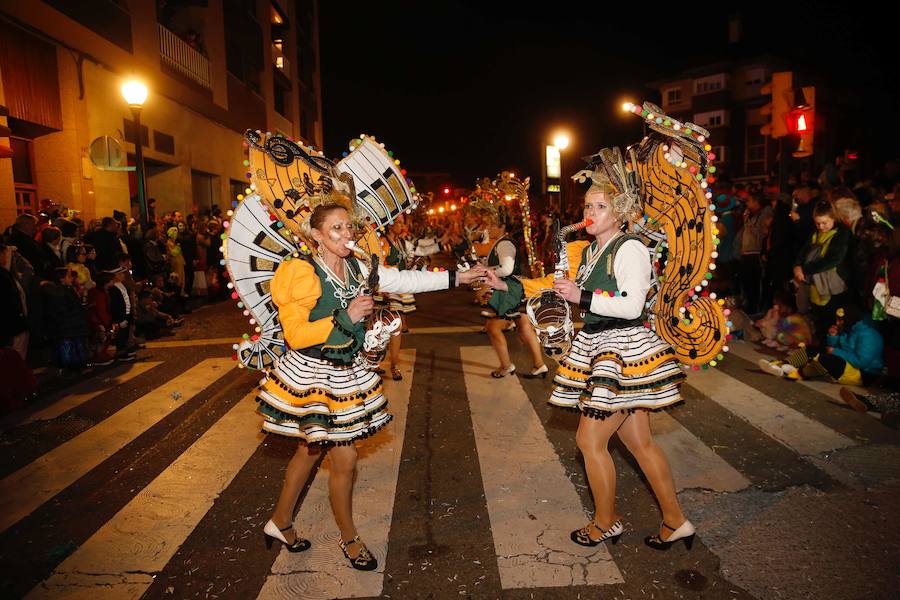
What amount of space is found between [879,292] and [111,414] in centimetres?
800

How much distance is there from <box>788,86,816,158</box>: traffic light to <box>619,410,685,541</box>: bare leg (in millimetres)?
9356

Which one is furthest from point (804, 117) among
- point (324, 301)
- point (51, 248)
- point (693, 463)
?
point (51, 248)

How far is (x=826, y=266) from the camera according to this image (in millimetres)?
7199

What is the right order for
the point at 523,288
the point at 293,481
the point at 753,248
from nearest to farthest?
the point at 293,481 < the point at 523,288 < the point at 753,248

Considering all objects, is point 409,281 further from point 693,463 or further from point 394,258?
point 394,258

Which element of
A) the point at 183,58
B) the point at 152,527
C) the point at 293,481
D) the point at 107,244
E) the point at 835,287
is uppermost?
the point at 183,58

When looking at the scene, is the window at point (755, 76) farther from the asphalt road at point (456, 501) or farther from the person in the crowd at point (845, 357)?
the asphalt road at point (456, 501)

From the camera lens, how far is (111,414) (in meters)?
6.20

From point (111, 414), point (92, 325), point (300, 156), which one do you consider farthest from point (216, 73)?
point (300, 156)

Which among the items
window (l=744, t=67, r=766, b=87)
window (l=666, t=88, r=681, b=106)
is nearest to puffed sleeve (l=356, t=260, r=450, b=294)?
window (l=744, t=67, r=766, b=87)

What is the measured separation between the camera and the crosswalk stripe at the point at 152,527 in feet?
10.7

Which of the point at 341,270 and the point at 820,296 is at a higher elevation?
the point at 341,270

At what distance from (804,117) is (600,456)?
9639mm

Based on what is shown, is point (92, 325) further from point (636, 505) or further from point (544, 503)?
point (636, 505)
